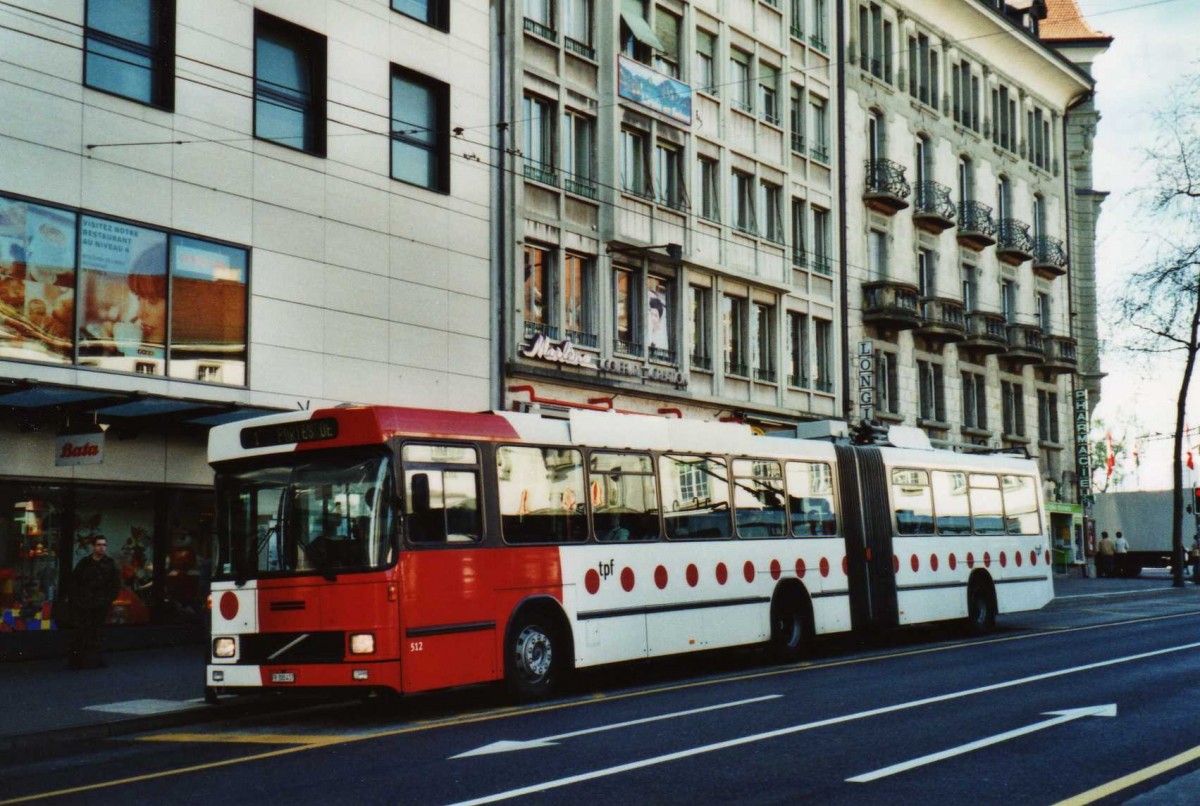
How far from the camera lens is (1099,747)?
10375 mm

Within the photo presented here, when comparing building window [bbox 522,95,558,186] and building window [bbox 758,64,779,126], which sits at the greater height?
building window [bbox 758,64,779,126]

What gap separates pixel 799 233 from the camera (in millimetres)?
38844

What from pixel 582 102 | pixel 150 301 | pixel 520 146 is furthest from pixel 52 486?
pixel 582 102

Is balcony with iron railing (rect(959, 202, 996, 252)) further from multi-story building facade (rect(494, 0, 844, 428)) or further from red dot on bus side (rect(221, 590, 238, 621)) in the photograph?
red dot on bus side (rect(221, 590, 238, 621))

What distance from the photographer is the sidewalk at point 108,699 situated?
1294 cm

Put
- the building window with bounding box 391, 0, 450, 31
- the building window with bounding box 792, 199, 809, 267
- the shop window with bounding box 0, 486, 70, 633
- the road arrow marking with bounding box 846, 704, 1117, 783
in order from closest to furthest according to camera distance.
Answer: the road arrow marking with bounding box 846, 704, 1117, 783, the shop window with bounding box 0, 486, 70, 633, the building window with bounding box 391, 0, 450, 31, the building window with bounding box 792, 199, 809, 267

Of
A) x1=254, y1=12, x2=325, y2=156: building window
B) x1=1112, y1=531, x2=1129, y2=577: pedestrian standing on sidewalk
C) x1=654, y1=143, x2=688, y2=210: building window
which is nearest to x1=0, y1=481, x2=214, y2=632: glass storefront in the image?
x1=254, y1=12, x2=325, y2=156: building window

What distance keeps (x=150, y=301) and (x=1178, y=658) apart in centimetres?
1484

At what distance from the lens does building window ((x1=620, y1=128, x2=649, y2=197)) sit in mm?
31328

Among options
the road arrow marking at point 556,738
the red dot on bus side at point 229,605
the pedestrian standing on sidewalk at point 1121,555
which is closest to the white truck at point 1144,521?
the pedestrian standing on sidewalk at point 1121,555

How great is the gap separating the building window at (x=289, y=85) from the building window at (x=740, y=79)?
45.9ft

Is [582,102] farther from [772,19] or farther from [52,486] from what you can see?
[52,486]

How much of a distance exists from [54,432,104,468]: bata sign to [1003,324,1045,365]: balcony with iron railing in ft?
119

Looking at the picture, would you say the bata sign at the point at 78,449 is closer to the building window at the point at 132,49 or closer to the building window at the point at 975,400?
the building window at the point at 132,49
